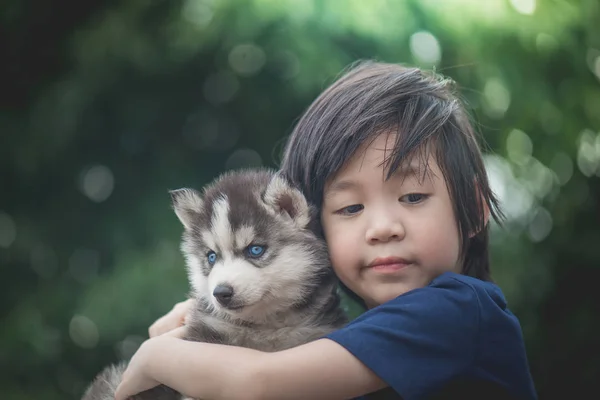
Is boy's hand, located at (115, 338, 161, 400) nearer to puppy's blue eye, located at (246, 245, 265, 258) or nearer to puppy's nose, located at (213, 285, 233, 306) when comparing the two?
puppy's nose, located at (213, 285, 233, 306)

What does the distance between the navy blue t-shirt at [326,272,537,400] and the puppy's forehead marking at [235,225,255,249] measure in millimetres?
461

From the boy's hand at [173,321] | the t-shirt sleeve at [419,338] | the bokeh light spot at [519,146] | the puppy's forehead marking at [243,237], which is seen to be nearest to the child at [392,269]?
the t-shirt sleeve at [419,338]

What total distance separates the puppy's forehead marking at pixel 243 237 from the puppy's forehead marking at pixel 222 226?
0.06 ft

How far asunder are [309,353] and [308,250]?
485 millimetres

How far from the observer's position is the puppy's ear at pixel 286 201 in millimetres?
2369

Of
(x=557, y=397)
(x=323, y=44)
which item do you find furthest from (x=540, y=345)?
(x=323, y=44)

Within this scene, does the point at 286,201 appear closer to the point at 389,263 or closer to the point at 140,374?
the point at 389,263

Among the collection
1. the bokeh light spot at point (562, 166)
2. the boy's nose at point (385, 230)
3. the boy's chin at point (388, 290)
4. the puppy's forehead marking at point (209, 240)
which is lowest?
the boy's chin at point (388, 290)

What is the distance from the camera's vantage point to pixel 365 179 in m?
2.21

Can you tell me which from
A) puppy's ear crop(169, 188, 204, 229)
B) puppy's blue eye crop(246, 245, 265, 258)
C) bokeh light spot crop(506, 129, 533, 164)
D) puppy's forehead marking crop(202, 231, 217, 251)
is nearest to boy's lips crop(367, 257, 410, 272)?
puppy's blue eye crop(246, 245, 265, 258)

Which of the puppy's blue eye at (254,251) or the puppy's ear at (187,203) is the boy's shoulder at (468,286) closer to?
the puppy's blue eye at (254,251)

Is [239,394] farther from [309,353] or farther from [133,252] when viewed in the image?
[133,252]

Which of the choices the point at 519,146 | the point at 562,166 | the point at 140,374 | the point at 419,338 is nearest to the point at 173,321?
the point at 140,374

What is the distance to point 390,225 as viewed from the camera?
2.14 m
